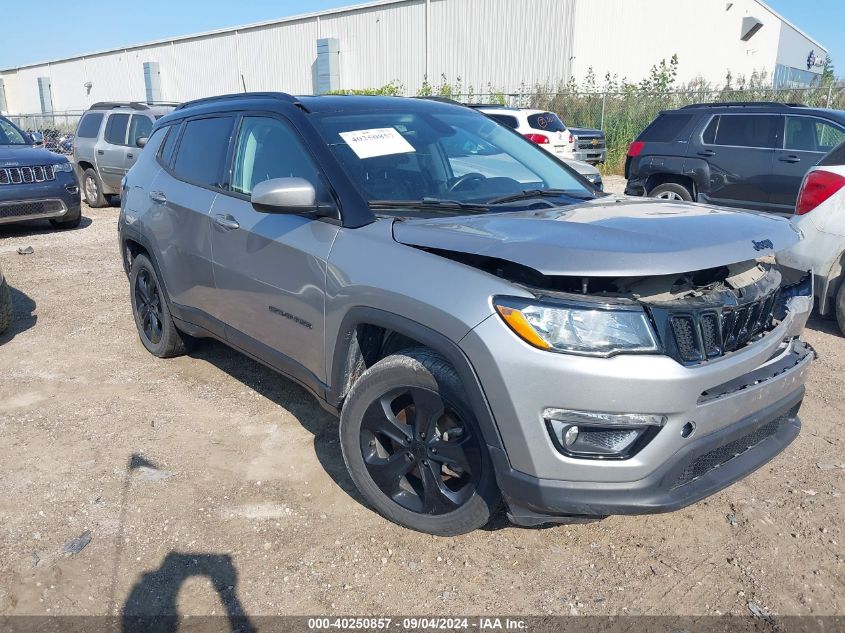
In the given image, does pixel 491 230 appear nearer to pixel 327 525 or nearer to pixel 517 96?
pixel 327 525

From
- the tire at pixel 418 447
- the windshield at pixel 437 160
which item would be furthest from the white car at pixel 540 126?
the tire at pixel 418 447

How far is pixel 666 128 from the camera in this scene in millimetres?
9875

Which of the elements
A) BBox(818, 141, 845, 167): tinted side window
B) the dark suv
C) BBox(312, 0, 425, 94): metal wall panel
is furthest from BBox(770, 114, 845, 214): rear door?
BBox(312, 0, 425, 94): metal wall panel

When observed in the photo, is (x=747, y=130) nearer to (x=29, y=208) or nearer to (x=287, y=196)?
(x=287, y=196)

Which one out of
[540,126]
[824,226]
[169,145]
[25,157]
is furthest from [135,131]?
[824,226]

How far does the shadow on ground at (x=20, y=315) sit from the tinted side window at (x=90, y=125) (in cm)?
673

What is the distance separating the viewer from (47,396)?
181 inches

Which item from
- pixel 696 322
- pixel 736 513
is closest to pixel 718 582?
pixel 736 513

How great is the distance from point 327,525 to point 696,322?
5.93 ft

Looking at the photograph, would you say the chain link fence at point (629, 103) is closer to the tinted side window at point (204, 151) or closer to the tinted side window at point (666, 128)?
the tinted side window at point (666, 128)

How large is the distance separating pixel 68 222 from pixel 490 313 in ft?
34.5

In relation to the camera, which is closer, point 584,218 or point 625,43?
point 584,218

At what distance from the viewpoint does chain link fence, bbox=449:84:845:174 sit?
1942 centimetres

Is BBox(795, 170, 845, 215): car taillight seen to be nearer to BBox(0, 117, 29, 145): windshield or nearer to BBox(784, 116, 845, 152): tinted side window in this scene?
BBox(784, 116, 845, 152): tinted side window
